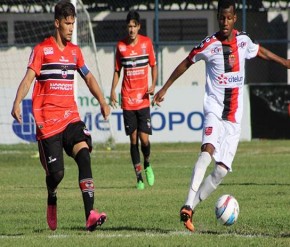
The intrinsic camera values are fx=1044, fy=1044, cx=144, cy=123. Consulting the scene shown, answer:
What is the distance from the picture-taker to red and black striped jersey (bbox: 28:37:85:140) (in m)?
9.79

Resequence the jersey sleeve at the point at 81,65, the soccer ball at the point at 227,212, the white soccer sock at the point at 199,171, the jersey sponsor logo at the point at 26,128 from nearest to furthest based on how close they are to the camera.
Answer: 1. the soccer ball at the point at 227,212
2. the white soccer sock at the point at 199,171
3. the jersey sleeve at the point at 81,65
4. the jersey sponsor logo at the point at 26,128

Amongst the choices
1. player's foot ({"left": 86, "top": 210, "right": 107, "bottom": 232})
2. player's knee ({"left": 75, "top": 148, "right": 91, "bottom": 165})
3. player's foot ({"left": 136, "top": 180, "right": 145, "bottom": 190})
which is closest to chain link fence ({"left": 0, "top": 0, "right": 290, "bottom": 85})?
player's foot ({"left": 136, "top": 180, "right": 145, "bottom": 190})

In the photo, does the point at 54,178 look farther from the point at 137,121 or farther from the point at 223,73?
the point at 137,121

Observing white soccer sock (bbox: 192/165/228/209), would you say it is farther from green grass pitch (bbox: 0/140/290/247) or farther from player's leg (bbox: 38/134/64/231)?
player's leg (bbox: 38/134/64/231)

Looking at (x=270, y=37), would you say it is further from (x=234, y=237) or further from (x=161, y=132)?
(x=234, y=237)

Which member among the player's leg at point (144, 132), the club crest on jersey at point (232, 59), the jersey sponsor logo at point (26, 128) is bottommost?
the jersey sponsor logo at point (26, 128)

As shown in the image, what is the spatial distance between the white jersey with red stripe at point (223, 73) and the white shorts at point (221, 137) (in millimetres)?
64

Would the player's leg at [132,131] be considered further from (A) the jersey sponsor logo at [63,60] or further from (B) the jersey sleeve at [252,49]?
(A) the jersey sponsor logo at [63,60]

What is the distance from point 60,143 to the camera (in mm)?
9812

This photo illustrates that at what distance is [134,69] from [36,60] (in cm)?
594

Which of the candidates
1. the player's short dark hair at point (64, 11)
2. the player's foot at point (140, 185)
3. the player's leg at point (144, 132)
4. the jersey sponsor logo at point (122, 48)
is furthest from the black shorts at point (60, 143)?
the jersey sponsor logo at point (122, 48)

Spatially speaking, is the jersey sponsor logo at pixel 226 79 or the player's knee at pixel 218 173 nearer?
the player's knee at pixel 218 173

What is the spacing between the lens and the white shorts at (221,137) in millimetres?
9867

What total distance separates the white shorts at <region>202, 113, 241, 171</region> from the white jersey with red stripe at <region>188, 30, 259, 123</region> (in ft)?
0.21
